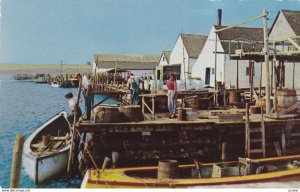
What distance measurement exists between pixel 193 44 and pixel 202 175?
34.3m

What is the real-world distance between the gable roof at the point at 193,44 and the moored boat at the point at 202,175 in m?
32.0

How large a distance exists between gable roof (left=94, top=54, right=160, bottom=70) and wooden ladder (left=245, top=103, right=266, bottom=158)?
175 ft

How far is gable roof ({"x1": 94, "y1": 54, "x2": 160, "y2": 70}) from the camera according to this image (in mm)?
67875

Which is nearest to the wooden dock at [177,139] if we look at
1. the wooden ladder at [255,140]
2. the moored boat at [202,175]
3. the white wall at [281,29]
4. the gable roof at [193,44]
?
the wooden ladder at [255,140]

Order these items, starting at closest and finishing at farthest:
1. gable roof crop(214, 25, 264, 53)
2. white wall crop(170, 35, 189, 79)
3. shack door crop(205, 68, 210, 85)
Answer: gable roof crop(214, 25, 264, 53) < shack door crop(205, 68, 210, 85) < white wall crop(170, 35, 189, 79)

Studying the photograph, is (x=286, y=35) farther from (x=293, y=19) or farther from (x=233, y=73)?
(x=233, y=73)

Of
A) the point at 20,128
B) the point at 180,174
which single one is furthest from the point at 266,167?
the point at 20,128

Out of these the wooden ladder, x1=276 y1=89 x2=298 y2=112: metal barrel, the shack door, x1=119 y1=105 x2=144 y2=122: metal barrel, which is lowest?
the wooden ladder

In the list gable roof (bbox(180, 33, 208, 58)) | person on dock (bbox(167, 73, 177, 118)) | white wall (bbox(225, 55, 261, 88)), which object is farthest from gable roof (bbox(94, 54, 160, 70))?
person on dock (bbox(167, 73, 177, 118))

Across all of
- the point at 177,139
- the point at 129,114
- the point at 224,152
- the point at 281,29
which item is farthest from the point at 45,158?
the point at 281,29

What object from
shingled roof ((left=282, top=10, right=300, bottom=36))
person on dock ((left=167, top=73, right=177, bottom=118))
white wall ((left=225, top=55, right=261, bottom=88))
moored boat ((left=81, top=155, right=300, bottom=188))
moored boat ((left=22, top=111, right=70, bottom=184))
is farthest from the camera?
white wall ((left=225, top=55, right=261, bottom=88))

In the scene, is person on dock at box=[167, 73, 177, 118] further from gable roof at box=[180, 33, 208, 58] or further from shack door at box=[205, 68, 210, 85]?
gable roof at box=[180, 33, 208, 58]

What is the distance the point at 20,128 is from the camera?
2478 cm

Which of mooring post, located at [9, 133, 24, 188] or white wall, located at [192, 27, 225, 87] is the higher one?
white wall, located at [192, 27, 225, 87]
